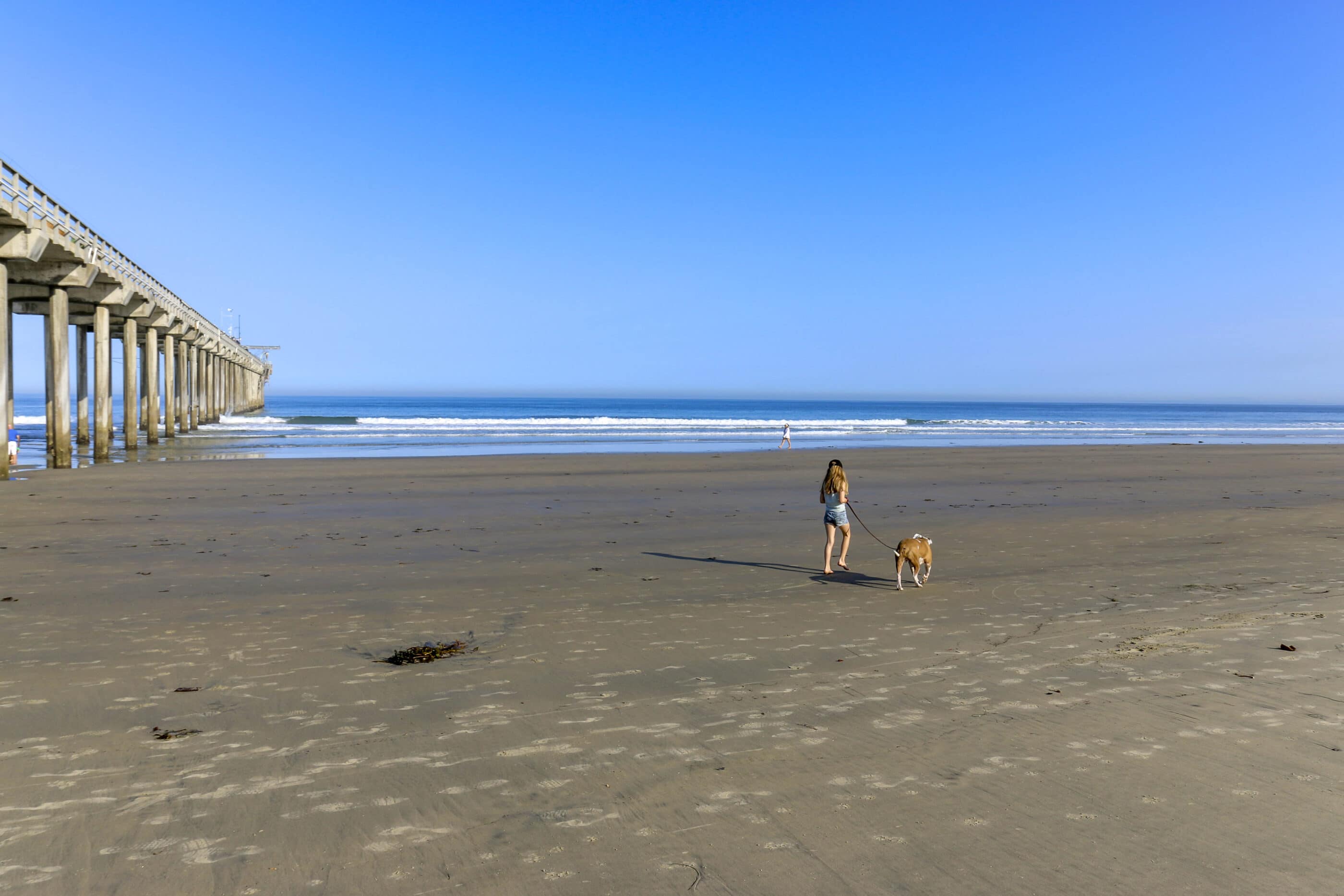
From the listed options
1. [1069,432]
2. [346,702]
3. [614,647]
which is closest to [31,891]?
[346,702]

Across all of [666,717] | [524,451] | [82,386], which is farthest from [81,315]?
[666,717]

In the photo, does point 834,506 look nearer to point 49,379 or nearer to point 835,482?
point 835,482

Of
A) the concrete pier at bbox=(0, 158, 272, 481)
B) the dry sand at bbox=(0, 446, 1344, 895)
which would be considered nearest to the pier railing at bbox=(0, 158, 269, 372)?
the concrete pier at bbox=(0, 158, 272, 481)

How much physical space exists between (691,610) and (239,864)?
201 inches

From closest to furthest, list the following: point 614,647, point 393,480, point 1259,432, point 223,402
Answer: point 614,647 < point 393,480 < point 1259,432 < point 223,402

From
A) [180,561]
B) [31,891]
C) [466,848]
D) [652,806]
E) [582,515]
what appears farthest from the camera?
[582,515]

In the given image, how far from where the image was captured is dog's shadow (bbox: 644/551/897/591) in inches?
378

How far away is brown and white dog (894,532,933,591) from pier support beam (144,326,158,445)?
31.7 m

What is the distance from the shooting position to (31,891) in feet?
11.0

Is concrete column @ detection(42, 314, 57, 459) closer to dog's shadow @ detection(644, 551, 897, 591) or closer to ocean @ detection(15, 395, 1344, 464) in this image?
ocean @ detection(15, 395, 1344, 464)

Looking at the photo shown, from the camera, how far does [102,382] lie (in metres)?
27.8

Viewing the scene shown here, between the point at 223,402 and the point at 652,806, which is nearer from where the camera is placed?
the point at 652,806

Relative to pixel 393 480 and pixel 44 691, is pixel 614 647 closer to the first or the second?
pixel 44 691

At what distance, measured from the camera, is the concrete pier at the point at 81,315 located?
2023 cm
